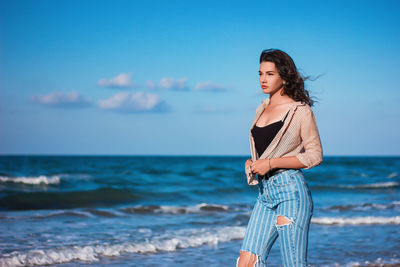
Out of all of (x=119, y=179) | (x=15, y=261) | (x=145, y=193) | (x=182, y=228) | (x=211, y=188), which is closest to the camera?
(x=15, y=261)

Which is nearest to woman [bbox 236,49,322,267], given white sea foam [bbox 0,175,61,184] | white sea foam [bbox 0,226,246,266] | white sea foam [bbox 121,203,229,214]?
white sea foam [bbox 0,226,246,266]

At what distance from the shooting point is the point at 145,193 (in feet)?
50.4

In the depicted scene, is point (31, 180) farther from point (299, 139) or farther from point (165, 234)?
point (299, 139)

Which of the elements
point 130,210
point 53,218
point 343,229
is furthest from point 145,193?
point 343,229

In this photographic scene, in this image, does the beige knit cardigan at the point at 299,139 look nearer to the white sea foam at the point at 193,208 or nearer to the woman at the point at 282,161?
the woman at the point at 282,161

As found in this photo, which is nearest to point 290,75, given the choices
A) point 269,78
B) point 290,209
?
point 269,78

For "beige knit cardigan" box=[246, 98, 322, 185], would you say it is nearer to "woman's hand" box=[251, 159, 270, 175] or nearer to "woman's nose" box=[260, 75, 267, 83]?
"woman's hand" box=[251, 159, 270, 175]

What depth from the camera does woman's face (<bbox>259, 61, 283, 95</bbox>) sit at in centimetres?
274

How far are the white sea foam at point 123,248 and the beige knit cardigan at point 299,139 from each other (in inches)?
159

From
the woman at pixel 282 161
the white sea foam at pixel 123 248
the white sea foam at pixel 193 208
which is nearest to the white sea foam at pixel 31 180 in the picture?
the white sea foam at pixel 193 208

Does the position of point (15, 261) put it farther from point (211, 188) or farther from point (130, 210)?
point (211, 188)

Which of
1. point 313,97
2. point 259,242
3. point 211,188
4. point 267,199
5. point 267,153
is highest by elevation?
point 313,97

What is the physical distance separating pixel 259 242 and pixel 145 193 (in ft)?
42.3

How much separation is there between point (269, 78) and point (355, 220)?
762 cm
